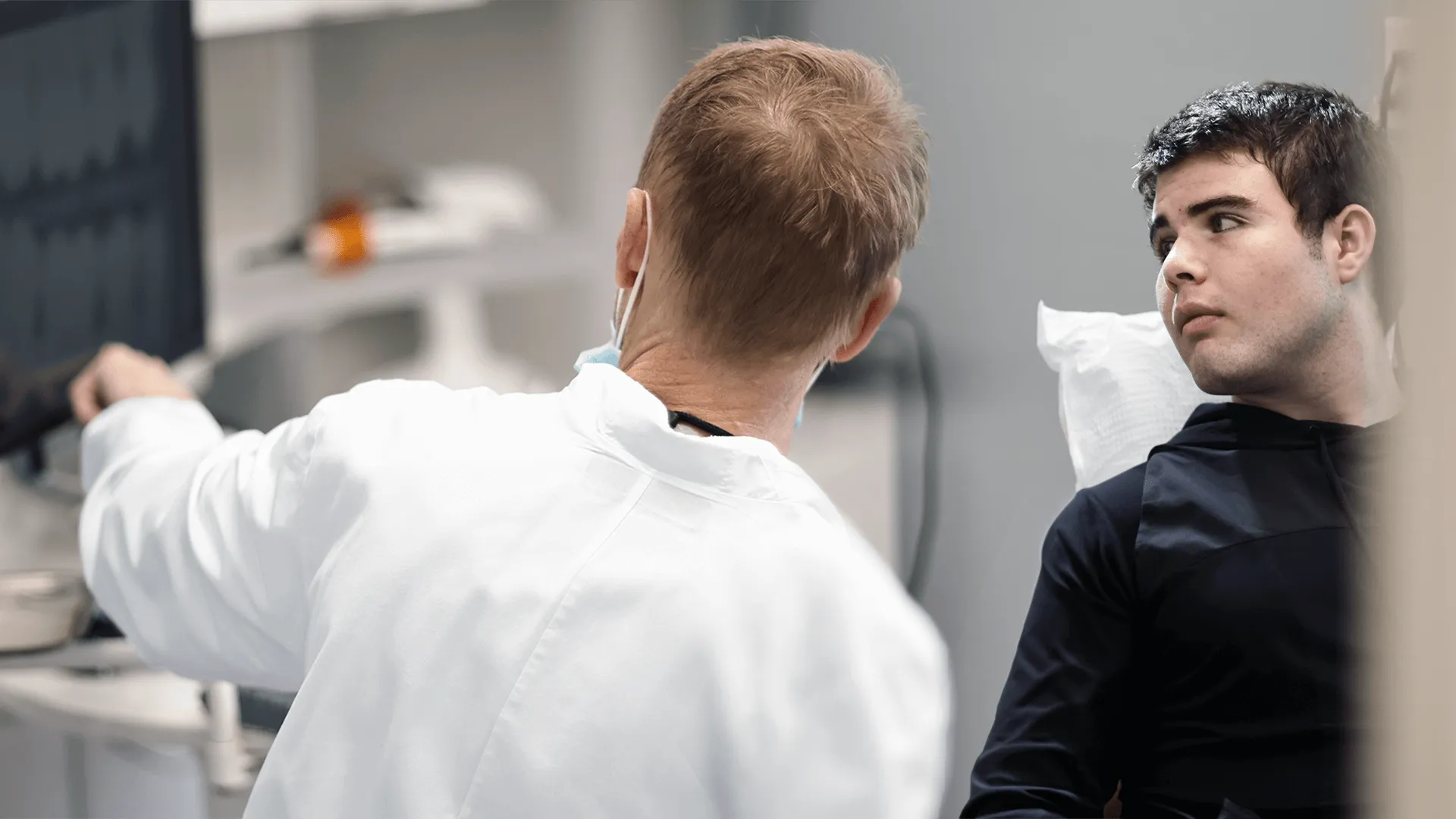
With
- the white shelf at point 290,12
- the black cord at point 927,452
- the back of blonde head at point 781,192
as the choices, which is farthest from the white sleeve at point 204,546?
the white shelf at point 290,12

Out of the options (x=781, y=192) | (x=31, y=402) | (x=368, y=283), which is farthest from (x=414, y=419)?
(x=368, y=283)

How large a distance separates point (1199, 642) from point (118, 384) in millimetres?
984

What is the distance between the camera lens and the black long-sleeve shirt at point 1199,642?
0.89 m

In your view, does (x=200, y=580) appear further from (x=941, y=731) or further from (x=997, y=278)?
(x=997, y=278)

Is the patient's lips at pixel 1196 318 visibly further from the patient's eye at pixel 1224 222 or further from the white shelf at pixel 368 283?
the white shelf at pixel 368 283

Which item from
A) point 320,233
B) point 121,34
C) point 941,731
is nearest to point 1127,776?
point 941,731

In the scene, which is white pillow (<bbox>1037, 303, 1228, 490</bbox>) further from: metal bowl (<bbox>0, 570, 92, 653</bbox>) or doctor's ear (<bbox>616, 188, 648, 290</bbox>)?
metal bowl (<bbox>0, 570, 92, 653</bbox>)

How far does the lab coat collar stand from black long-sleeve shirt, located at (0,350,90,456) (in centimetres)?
93

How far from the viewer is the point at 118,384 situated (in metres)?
1.28

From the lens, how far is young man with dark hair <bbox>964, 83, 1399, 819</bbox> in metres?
0.90

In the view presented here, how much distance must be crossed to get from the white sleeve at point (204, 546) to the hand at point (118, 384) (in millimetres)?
136

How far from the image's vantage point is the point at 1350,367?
95cm

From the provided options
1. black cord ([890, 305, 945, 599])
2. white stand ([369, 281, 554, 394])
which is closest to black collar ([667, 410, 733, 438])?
black cord ([890, 305, 945, 599])

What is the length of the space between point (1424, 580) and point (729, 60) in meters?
0.55
